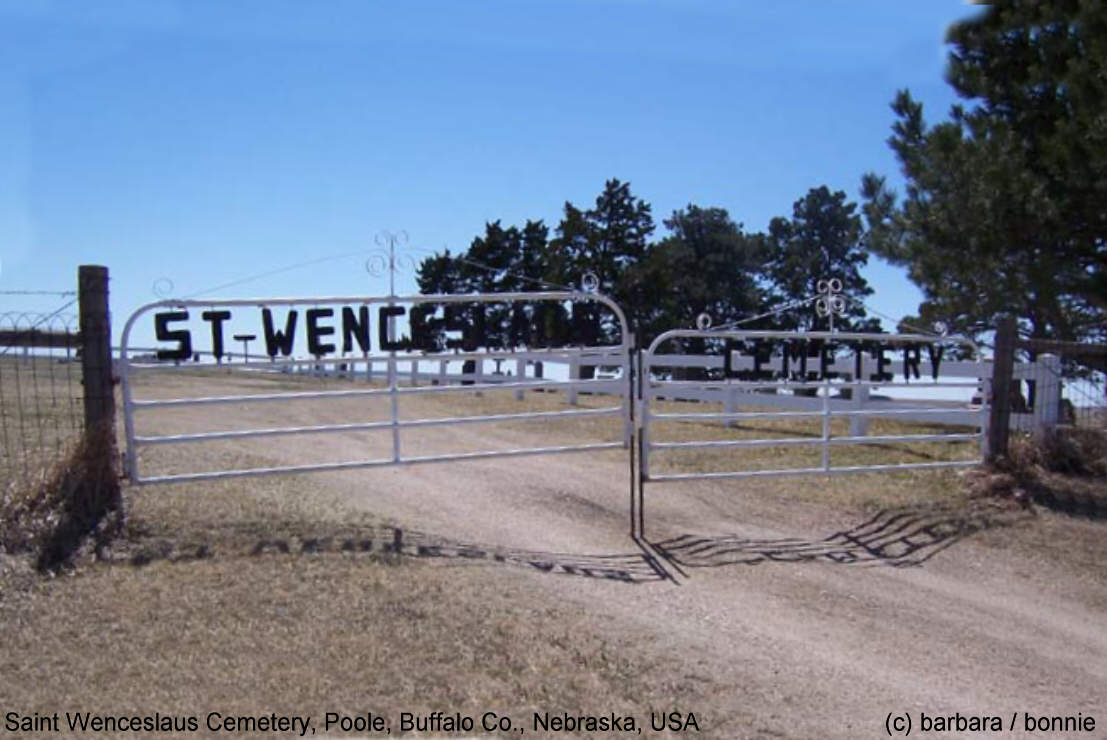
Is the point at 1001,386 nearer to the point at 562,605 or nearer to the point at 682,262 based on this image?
the point at 562,605

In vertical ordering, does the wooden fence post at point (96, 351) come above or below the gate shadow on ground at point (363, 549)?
above

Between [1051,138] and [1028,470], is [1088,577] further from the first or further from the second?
[1051,138]

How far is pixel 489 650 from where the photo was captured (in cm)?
551

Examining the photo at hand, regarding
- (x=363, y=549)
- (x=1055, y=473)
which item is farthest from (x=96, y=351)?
(x=1055, y=473)

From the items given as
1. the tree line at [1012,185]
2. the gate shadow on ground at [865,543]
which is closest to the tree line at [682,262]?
the tree line at [1012,185]

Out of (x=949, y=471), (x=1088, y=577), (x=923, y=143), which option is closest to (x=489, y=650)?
(x=1088, y=577)

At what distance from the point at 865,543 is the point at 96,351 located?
680 centimetres

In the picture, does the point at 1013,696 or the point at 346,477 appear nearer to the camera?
the point at 1013,696

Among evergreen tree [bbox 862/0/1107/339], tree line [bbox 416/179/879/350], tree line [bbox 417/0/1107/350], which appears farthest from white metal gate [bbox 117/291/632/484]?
tree line [bbox 416/179/879/350]

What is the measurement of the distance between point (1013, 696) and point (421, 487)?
5.71m

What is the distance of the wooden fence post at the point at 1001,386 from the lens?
1048 centimetres

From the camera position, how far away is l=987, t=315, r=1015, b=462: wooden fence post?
10484mm

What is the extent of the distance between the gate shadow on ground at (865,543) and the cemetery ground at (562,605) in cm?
4

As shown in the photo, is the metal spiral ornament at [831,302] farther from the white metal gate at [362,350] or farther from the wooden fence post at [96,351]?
the wooden fence post at [96,351]
